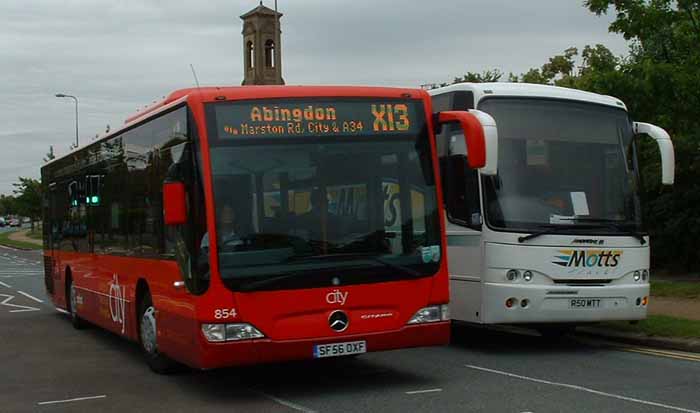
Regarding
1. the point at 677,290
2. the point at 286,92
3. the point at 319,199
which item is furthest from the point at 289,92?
the point at 677,290

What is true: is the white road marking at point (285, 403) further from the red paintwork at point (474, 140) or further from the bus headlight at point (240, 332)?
the red paintwork at point (474, 140)

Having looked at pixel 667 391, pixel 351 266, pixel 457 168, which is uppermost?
pixel 457 168

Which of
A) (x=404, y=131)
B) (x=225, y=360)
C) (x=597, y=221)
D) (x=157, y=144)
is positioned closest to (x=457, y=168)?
(x=597, y=221)

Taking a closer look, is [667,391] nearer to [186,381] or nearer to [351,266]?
[351,266]

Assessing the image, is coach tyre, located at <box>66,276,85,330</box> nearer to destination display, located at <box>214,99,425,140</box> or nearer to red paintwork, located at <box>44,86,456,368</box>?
red paintwork, located at <box>44,86,456,368</box>

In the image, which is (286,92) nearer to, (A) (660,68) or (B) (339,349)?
(B) (339,349)

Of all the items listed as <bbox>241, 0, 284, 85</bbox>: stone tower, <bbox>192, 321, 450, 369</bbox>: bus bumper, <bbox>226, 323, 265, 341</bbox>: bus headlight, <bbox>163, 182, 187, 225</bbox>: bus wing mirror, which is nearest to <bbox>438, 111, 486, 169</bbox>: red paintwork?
<bbox>192, 321, 450, 369</bbox>: bus bumper

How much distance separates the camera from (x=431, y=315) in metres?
10.4

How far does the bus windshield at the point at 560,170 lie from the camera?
12992 millimetres

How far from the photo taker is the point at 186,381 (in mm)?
11430

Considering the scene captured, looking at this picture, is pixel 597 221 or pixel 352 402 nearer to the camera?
pixel 352 402

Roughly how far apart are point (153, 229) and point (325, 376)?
2.43m

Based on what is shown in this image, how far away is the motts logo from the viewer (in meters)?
12.9

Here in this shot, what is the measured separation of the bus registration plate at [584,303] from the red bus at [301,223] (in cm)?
301
